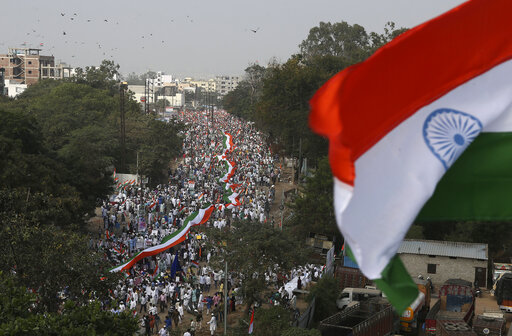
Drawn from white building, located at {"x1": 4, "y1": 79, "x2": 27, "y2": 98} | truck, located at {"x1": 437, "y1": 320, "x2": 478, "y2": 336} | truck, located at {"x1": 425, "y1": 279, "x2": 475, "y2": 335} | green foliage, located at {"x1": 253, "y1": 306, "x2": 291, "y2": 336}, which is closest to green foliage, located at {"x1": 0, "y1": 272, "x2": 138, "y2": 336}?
green foliage, located at {"x1": 253, "y1": 306, "x2": 291, "y2": 336}

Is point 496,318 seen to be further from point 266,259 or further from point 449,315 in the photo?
point 266,259

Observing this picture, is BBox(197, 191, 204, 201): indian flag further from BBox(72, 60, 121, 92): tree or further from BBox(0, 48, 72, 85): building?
BBox(0, 48, 72, 85): building

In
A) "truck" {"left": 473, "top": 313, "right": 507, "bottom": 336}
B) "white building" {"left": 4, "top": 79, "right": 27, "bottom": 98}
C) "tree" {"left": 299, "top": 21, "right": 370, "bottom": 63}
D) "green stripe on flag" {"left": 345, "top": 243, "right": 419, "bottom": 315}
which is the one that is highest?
"tree" {"left": 299, "top": 21, "right": 370, "bottom": 63}

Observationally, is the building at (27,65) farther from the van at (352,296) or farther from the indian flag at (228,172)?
the van at (352,296)

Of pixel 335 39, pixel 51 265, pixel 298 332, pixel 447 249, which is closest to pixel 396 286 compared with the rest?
pixel 298 332

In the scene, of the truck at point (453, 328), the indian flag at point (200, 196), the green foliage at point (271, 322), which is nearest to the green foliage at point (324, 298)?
the green foliage at point (271, 322)

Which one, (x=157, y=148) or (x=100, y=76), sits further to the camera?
(x=100, y=76)

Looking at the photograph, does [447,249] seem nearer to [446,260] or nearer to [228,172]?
[446,260]
